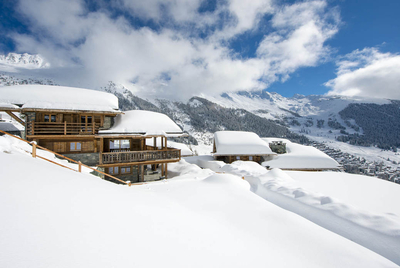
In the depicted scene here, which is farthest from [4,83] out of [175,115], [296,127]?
[296,127]

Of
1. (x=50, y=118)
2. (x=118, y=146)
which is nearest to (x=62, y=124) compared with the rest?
(x=50, y=118)

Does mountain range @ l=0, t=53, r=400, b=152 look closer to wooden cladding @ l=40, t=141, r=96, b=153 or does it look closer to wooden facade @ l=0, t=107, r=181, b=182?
wooden facade @ l=0, t=107, r=181, b=182

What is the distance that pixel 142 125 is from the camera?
58.0 feet

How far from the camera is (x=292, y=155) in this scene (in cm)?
3061

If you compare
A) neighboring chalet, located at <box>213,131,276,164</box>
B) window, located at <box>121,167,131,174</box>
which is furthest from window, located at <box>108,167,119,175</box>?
neighboring chalet, located at <box>213,131,276,164</box>

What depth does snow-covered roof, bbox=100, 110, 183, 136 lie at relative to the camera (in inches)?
668

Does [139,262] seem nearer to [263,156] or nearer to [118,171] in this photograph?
[118,171]

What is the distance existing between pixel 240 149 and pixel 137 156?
17886mm

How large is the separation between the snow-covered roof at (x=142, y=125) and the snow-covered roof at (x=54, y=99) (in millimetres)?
1628

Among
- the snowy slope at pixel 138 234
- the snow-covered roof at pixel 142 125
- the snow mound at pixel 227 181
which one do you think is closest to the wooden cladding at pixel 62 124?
the snow-covered roof at pixel 142 125

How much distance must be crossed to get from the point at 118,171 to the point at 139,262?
17.7 meters

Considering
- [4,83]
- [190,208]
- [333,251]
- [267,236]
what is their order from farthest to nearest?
[4,83]
[190,208]
[267,236]
[333,251]

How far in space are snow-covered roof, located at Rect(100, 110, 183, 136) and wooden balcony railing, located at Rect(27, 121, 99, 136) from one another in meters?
1.47

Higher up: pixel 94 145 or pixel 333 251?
pixel 94 145
